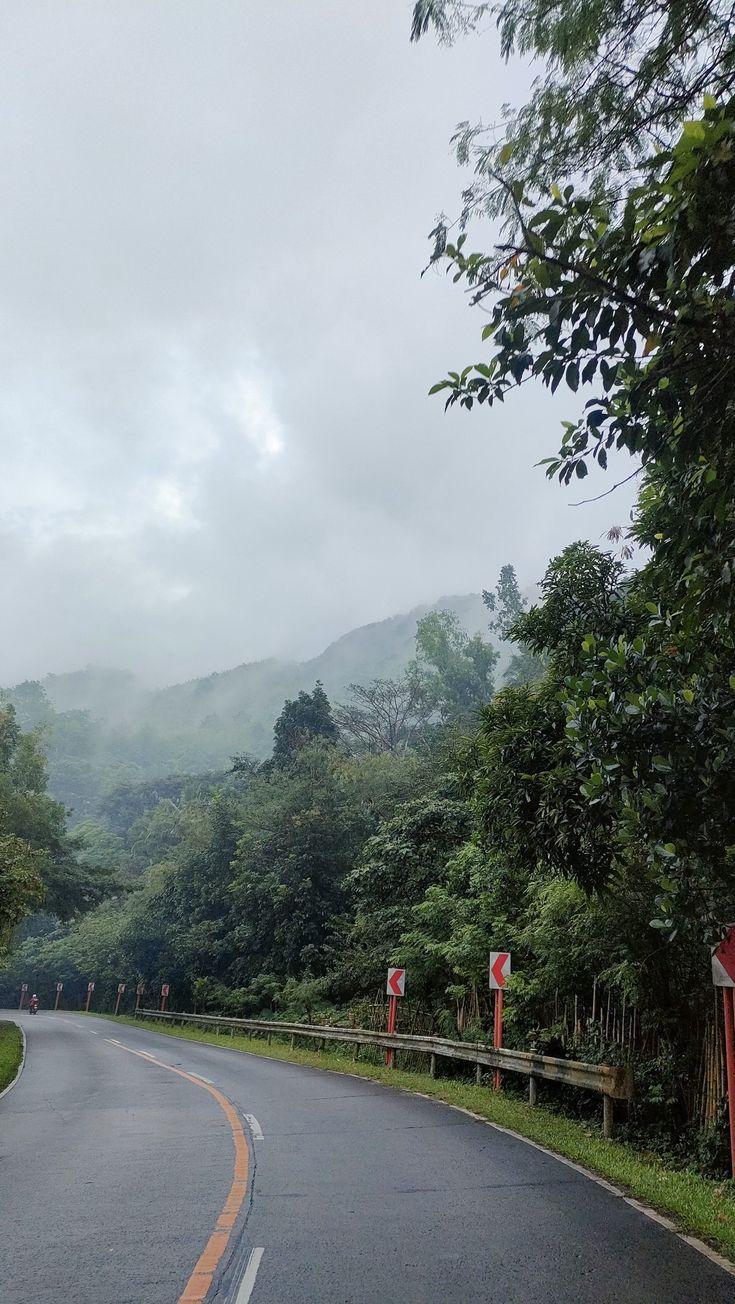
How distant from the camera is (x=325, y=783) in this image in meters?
35.9

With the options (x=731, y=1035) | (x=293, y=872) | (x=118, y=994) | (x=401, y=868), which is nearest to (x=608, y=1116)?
(x=731, y=1035)

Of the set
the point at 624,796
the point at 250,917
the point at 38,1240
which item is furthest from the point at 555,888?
the point at 250,917

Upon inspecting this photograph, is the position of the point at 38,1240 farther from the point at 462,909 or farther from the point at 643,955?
the point at 462,909

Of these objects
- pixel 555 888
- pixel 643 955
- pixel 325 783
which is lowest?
pixel 643 955

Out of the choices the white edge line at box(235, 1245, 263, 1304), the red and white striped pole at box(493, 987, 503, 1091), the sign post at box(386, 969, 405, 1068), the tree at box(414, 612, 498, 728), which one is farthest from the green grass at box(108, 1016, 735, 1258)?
the tree at box(414, 612, 498, 728)

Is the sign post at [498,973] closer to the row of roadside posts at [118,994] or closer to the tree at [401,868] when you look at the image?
the tree at [401,868]

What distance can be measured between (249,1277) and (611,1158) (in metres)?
4.89

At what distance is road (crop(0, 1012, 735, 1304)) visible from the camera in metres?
4.63

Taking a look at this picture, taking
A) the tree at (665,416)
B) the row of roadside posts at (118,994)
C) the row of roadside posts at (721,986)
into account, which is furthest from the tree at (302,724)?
the tree at (665,416)

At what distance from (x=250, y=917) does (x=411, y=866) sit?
48.0 feet

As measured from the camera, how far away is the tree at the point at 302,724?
47.6 m

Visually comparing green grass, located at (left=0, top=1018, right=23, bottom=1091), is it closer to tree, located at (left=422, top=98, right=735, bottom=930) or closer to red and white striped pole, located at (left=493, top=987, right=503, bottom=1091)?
red and white striped pole, located at (left=493, top=987, right=503, bottom=1091)

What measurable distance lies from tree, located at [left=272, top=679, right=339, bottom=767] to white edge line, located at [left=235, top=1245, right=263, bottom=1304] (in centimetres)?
4179

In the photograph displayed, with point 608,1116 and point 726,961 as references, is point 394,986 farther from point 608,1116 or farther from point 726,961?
point 726,961
